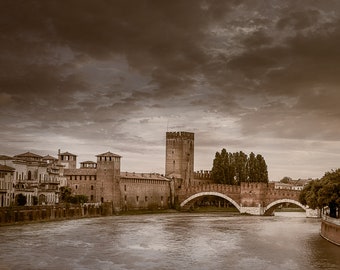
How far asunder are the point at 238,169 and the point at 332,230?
4324 centimetres

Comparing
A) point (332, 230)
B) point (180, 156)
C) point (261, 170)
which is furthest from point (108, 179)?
point (332, 230)

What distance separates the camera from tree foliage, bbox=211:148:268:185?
2899 inches

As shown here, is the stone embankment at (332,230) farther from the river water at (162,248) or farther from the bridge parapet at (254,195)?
the bridge parapet at (254,195)

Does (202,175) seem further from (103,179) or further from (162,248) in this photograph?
(162,248)

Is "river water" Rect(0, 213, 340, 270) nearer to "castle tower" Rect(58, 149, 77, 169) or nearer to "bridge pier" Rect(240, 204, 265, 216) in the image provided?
"bridge pier" Rect(240, 204, 265, 216)

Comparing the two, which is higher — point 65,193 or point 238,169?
point 238,169

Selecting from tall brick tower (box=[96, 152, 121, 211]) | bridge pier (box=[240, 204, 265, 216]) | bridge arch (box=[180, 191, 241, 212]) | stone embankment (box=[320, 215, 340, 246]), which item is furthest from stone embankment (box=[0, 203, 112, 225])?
stone embankment (box=[320, 215, 340, 246])

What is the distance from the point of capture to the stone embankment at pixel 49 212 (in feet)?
135

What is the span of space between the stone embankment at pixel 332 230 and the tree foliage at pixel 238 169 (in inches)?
1511

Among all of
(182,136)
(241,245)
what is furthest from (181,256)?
(182,136)

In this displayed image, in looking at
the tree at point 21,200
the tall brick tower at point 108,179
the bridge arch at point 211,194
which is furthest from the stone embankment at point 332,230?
the bridge arch at point 211,194

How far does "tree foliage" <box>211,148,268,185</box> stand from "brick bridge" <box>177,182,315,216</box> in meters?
3.88

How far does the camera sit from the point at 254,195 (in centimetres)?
6612

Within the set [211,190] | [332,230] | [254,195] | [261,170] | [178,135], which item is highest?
[178,135]
